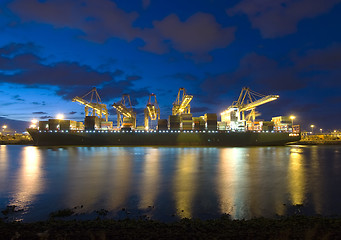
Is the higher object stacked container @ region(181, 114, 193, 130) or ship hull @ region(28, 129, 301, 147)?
stacked container @ region(181, 114, 193, 130)

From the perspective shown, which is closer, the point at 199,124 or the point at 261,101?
the point at 199,124

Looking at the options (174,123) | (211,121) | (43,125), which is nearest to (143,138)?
(174,123)

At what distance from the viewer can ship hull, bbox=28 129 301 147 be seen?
52697 millimetres

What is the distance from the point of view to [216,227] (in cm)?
538

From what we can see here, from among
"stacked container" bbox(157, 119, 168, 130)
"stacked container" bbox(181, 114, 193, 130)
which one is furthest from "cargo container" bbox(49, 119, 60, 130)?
"stacked container" bbox(181, 114, 193, 130)

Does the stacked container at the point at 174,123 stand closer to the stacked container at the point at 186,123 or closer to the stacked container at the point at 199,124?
the stacked container at the point at 186,123

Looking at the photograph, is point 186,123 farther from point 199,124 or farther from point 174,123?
point 199,124

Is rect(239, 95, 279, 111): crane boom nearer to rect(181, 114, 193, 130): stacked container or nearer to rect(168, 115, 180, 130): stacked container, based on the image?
rect(181, 114, 193, 130): stacked container

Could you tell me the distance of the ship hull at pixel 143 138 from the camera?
2075 inches

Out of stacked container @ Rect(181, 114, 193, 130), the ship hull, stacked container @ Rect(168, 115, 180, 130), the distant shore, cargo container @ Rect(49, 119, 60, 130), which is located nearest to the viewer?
the distant shore

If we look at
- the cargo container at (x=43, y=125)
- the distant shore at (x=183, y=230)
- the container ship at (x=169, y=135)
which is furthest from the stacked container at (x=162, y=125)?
the distant shore at (x=183, y=230)

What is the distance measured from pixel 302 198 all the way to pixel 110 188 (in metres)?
8.96

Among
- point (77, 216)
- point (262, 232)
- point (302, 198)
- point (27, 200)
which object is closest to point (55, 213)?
point (77, 216)

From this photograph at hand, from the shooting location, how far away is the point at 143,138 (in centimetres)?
5372
